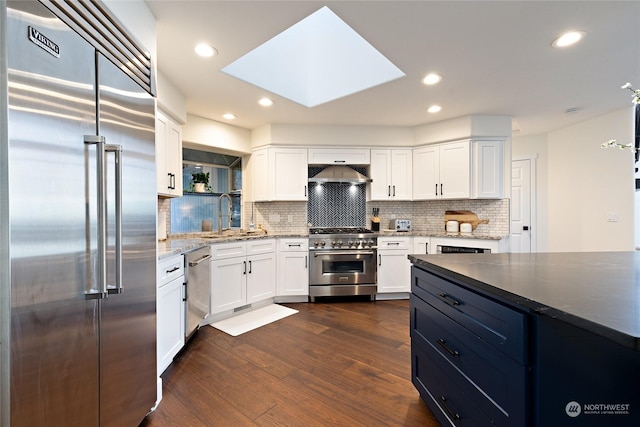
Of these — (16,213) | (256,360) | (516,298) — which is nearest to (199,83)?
(16,213)

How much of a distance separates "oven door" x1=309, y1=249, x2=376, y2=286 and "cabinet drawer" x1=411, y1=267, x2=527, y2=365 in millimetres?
2252

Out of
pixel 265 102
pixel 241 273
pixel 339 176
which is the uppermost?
pixel 265 102

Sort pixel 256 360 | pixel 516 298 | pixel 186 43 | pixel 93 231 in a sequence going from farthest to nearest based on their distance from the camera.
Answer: pixel 256 360
pixel 186 43
pixel 93 231
pixel 516 298

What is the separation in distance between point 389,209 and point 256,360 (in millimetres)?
3097

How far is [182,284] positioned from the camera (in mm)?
2373

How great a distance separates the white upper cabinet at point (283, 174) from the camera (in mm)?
4133

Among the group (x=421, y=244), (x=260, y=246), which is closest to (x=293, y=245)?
(x=260, y=246)

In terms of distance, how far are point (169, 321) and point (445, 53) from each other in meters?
3.02

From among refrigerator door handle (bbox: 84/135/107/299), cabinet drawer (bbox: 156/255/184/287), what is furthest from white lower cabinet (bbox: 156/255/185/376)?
refrigerator door handle (bbox: 84/135/107/299)

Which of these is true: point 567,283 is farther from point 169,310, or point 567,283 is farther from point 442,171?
point 442,171

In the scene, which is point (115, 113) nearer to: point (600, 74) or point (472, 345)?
point (472, 345)

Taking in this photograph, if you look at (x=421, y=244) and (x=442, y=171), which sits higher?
(x=442, y=171)

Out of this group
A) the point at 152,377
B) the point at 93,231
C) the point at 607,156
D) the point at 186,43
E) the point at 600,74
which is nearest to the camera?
the point at 93,231

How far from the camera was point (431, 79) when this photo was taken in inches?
110
